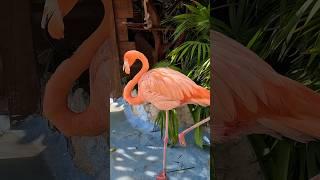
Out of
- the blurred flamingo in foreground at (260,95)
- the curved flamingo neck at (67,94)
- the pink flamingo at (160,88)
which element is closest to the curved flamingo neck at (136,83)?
the pink flamingo at (160,88)

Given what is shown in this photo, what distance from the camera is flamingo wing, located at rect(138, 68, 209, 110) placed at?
4.08ft

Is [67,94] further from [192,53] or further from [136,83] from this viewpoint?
[192,53]

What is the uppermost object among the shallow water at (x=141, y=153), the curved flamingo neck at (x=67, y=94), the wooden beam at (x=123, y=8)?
the wooden beam at (x=123, y=8)

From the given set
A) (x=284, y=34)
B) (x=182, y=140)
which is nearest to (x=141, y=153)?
(x=182, y=140)

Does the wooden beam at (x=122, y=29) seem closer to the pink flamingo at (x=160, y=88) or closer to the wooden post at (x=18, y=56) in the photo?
the pink flamingo at (x=160, y=88)

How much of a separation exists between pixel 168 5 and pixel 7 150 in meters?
0.75

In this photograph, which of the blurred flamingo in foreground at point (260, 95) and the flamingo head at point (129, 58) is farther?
the flamingo head at point (129, 58)

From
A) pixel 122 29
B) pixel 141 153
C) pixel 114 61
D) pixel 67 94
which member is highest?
pixel 122 29

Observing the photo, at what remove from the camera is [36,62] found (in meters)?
1.23

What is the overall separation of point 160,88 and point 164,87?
14 millimetres

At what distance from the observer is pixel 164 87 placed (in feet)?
4.14

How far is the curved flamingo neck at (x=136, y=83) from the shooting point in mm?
1260

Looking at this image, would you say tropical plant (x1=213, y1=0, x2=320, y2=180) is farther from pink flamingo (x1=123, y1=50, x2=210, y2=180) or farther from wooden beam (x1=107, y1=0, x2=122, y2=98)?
wooden beam (x1=107, y1=0, x2=122, y2=98)

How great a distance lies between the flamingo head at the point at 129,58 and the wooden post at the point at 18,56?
30 centimetres
